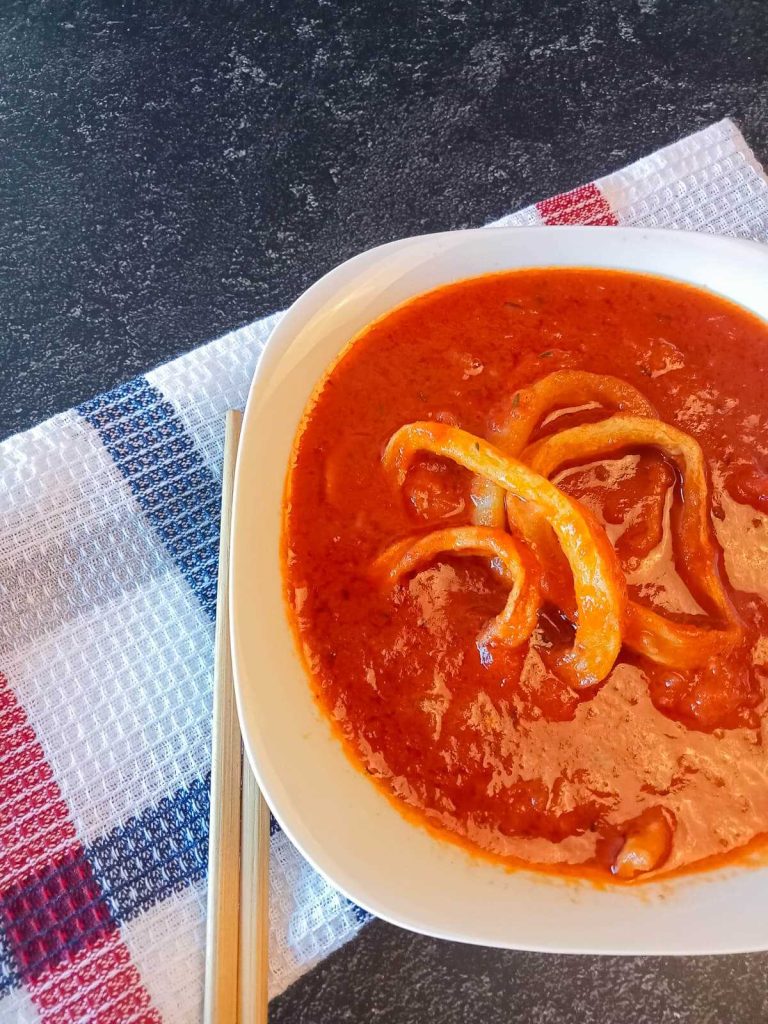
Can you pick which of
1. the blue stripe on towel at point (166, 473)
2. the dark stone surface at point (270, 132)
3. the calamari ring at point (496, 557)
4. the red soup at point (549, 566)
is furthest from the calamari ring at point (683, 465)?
the dark stone surface at point (270, 132)

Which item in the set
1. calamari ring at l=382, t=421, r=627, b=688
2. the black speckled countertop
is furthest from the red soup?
the black speckled countertop

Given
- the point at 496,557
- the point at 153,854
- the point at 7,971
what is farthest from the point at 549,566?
the point at 7,971

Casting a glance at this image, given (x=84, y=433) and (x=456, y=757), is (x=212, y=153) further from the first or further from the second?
(x=456, y=757)

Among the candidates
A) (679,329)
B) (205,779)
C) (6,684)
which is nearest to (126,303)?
(6,684)

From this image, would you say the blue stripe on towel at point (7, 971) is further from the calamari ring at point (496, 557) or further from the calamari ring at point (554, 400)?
the calamari ring at point (554, 400)

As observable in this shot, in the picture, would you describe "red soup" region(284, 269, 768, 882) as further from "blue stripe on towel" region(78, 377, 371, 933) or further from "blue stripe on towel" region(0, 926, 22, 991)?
"blue stripe on towel" region(0, 926, 22, 991)

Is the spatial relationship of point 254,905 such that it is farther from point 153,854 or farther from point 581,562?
point 581,562
